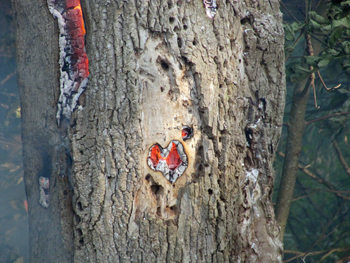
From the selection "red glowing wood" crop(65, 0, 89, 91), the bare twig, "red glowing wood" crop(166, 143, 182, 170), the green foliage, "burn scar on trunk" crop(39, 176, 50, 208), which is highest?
"red glowing wood" crop(65, 0, 89, 91)

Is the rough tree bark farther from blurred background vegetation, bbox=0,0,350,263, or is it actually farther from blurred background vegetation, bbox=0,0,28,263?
blurred background vegetation, bbox=0,0,28,263

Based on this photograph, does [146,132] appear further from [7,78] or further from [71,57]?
[7,78]

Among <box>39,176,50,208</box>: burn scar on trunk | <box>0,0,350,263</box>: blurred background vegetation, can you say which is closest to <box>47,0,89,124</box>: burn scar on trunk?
<box>39,176,50,208</box>: burn scar on trunk

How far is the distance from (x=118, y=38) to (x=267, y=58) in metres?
0.76

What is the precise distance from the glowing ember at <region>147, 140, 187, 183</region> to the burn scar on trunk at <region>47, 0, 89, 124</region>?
41 cm

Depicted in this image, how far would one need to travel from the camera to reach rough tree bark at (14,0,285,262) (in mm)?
1200

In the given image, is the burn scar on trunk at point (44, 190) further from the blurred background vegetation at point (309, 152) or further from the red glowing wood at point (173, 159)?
the blurred background vegetation at point (309, 152)

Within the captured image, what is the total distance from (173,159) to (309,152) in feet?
8.18

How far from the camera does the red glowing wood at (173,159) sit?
1231 millimetres

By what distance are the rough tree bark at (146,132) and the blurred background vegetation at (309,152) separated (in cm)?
89

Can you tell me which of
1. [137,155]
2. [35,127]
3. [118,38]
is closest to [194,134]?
[137,155]

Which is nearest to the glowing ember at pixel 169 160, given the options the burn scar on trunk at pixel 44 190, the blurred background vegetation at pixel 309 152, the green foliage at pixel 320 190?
the burn scar on trunk at pixel 44 190

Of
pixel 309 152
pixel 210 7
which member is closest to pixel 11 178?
pixel 210 7

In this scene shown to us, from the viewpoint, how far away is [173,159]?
124cm
